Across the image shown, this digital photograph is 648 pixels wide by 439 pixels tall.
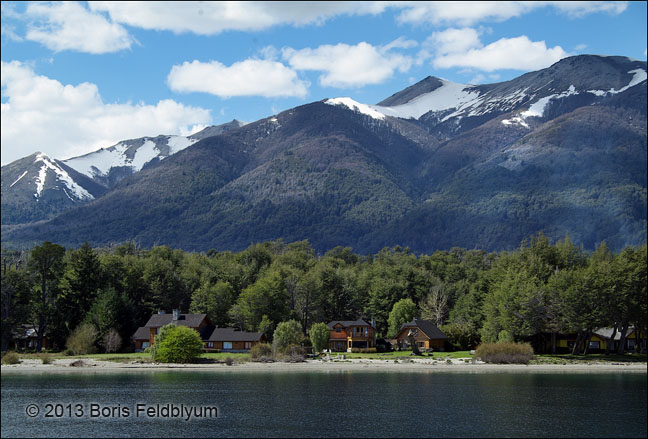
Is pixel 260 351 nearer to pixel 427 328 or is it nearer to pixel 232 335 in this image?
pixel 232 335

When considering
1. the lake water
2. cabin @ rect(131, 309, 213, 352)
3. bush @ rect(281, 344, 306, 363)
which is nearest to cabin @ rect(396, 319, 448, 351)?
bush @ rect(281, 344, 306, 363)

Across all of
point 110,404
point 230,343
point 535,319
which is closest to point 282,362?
point 230,343

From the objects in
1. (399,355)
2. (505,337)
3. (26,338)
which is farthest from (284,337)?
(26,338)

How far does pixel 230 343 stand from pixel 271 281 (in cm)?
1078

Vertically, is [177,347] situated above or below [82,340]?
below

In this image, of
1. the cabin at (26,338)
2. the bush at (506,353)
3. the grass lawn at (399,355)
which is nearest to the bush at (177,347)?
the grass lawn at (399,355)

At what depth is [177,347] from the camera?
Result: 86.2 metres

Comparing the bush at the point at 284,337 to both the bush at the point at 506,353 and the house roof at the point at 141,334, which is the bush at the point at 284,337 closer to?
the house roof at the point at 141,334

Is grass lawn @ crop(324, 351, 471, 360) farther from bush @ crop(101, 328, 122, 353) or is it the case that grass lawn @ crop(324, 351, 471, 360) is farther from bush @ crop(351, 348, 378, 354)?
bush @ crop(101, 328, 122, 353)

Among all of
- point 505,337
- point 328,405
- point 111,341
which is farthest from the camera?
point 111,341

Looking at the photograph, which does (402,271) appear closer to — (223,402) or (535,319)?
(535,319)

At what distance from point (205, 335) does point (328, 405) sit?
5037 cm

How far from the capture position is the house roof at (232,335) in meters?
97.9

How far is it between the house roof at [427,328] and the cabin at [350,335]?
15.4 feet
